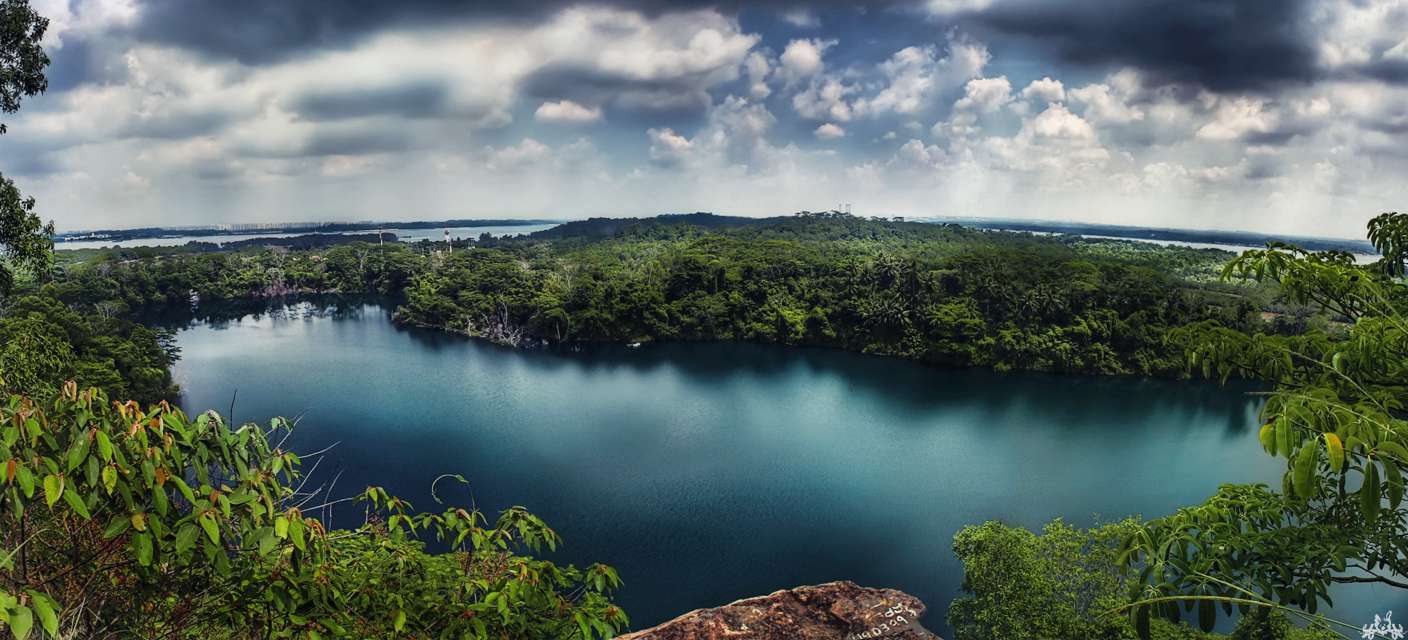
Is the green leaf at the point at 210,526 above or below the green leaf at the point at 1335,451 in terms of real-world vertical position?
below

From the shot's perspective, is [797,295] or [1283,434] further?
[797,295]

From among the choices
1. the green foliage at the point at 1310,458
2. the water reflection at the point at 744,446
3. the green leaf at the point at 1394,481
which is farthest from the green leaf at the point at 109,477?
the water reflection at the point at 744,446

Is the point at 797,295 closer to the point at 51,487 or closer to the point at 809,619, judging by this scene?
the point at 809,619

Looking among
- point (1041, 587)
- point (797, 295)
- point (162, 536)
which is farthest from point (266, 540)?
point (797, 295)

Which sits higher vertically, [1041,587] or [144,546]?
[144,546]

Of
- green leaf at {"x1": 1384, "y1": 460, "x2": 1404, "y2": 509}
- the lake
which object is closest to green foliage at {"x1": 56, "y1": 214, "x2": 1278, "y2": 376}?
the lake

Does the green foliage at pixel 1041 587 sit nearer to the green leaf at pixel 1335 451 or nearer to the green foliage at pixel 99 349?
the green leaf at pixel 1335 451
